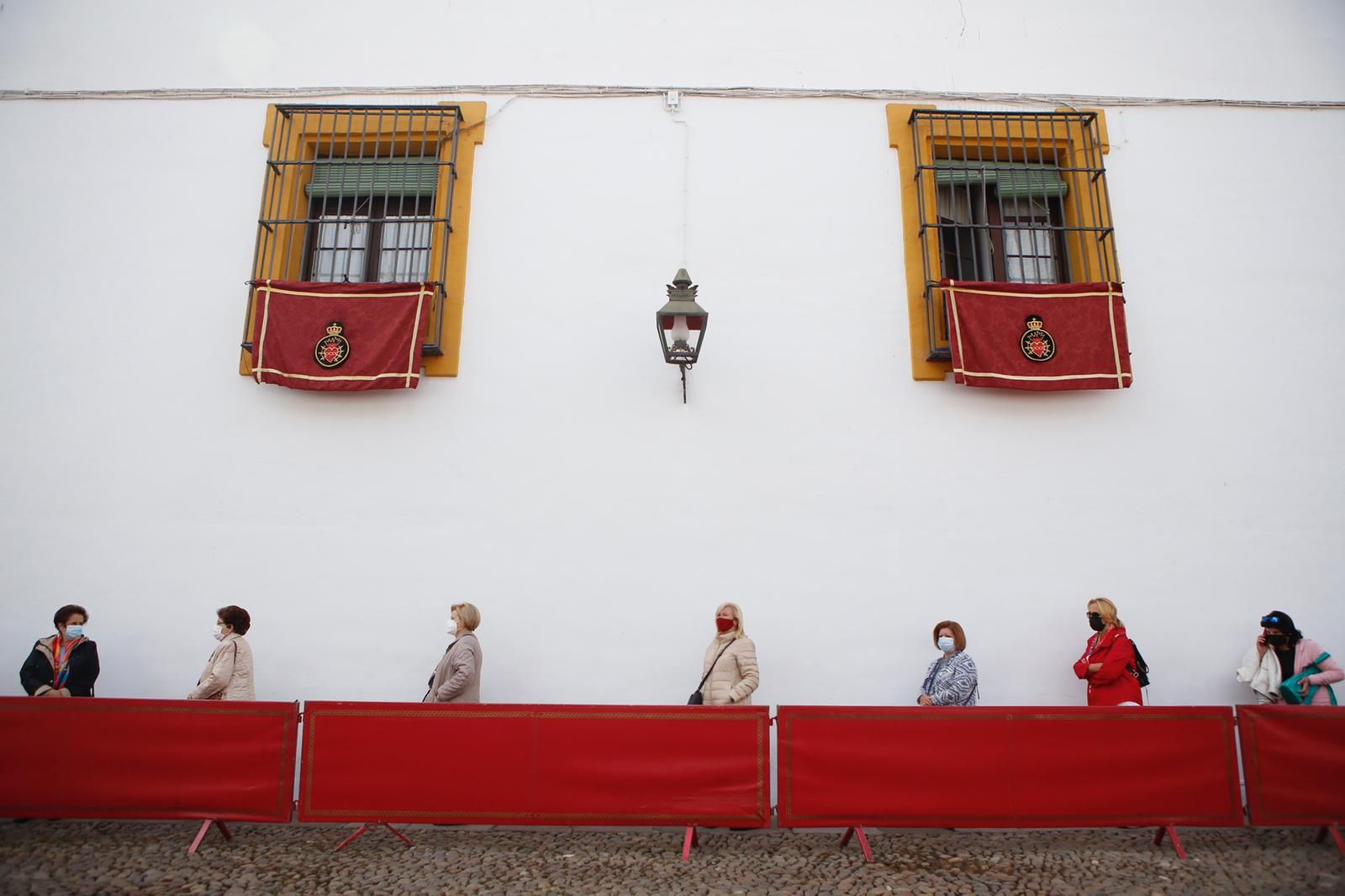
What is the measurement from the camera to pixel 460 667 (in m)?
5.07

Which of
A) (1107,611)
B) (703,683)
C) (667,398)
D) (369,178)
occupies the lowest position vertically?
(703,683)

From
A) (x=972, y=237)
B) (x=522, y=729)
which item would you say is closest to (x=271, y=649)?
(x=522, y=729)

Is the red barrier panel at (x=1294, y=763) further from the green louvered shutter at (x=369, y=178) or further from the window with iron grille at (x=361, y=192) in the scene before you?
the green louvered shutter at (x=369, y=178)

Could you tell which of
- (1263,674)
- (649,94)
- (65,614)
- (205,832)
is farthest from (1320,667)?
(65,614)

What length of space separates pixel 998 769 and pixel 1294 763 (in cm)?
162

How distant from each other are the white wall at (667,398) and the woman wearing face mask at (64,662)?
342 millimetres

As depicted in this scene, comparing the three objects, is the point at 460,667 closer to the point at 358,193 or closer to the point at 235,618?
the point at 235,618

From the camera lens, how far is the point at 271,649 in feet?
18.7

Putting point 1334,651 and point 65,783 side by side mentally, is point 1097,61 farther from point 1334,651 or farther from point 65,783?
point 65,783

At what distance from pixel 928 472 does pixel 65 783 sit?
543cm

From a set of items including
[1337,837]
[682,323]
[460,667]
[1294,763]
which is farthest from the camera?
[682,323]

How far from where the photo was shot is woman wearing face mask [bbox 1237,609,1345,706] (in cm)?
520

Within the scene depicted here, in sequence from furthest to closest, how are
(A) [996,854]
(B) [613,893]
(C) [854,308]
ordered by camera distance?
1. (C) [854,308]
2. (A) [996,854]
3. (B) [613,893]

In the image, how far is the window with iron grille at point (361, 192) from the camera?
6.33m
